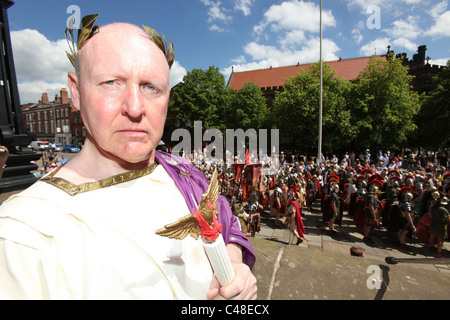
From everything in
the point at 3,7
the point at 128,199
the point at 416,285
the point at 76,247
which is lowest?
the point at 416,285

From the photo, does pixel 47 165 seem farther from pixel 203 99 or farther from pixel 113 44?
pixel 203 99

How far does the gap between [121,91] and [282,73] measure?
49285 mm

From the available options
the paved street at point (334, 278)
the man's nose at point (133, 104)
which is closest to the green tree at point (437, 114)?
the paved street at point (334, 278)

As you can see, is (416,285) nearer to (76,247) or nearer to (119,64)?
(76,247)

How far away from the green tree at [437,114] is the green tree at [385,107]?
9.64ft

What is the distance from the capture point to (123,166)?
54.0 inches

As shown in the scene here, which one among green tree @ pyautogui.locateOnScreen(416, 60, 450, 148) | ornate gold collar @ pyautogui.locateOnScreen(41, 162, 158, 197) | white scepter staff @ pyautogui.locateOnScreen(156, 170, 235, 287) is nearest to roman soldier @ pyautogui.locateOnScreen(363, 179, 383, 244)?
white scepter staff @ pyautogui.locateOnScreen(156, 170, 235, 287)

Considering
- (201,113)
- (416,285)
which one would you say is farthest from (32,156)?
(201,113)

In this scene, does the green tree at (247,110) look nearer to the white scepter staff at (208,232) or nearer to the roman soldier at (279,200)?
the roman soldier at (279,200)

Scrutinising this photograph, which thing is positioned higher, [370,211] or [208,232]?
[208,232]

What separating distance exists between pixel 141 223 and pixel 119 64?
861 millimetres

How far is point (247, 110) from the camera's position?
31891 millimetres
